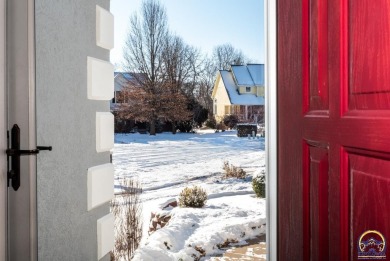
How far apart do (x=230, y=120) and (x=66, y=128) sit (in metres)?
Result: 7.05

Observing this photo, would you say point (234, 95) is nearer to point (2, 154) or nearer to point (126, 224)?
point (126, 224)

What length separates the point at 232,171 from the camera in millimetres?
8719

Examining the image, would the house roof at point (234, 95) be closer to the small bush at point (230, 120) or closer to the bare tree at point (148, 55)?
the small bush at point (230, 120)

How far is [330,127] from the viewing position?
31.5 inches

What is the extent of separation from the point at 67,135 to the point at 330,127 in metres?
1.22

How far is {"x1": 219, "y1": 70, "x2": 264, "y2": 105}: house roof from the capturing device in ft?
27.3

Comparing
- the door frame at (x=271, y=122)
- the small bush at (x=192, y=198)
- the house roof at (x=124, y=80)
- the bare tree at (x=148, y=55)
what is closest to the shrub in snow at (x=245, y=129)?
the bare tree at (x=148, y=55)

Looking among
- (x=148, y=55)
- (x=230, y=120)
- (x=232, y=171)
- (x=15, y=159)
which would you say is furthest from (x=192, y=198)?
(x=15, y=159)

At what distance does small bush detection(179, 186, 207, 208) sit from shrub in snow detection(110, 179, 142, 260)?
Result: 0.64m

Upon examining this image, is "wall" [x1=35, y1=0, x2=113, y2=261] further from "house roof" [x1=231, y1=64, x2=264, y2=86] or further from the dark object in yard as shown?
the dark object in yard

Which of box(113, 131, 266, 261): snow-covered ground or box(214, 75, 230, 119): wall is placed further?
box(214, 75, 230, 119): wall

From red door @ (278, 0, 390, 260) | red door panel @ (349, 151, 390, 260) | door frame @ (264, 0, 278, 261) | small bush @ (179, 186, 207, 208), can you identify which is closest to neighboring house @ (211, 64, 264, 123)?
small bush @ (179, 186, 207, 208)

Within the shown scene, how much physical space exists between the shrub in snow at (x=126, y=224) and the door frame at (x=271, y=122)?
443cm

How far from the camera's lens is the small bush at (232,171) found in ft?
27.8
